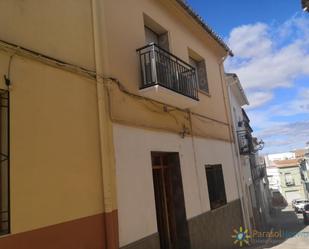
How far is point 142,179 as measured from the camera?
6.00 meters

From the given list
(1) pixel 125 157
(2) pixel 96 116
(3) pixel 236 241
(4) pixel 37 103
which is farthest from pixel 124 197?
(3) pixel 236 241

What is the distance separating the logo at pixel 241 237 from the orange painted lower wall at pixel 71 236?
637 cm

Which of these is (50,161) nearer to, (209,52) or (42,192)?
(42,192)

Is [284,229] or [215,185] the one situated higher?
[215,185]

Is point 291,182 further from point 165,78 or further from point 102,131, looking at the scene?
point 102,131

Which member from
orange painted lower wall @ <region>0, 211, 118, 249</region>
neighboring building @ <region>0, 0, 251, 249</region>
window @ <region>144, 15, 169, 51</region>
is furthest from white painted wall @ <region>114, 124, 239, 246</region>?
window @ <region>144, 15, 169, 51</region>

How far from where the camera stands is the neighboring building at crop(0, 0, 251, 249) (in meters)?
3.86

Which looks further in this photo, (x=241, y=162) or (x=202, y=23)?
(x=241, y=162)

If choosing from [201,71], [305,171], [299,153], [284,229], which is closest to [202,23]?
[201,71]

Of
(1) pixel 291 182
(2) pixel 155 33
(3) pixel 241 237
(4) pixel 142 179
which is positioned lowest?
(3) pixel 241 237

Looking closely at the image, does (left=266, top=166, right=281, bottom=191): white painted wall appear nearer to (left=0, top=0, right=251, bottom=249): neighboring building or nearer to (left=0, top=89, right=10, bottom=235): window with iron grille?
(left=0, top=0, right=251, bottom=249): neighboring building

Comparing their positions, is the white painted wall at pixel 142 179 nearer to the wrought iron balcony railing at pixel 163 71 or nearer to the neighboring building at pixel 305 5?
the wrought iron balcony railing at pixel 163 71

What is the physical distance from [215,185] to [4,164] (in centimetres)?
696

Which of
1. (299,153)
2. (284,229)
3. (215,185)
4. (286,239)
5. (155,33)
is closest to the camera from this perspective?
(155,33)
